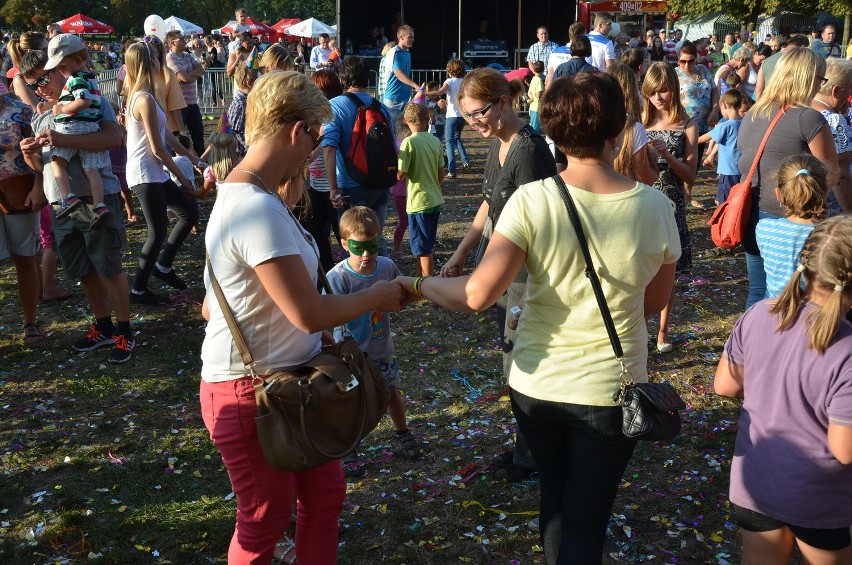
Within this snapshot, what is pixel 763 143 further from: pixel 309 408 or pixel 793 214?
pixel 309 408

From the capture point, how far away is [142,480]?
170 inches

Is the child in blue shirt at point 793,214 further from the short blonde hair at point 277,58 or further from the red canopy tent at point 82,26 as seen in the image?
the red canopy tent at point 82,26

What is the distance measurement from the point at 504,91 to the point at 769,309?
1.79m

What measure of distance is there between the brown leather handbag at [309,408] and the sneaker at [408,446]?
1.87 metres

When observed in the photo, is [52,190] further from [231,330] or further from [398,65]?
[398,65]

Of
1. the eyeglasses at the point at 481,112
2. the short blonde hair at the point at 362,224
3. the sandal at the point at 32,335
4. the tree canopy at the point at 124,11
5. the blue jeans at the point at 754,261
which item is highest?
the tree canopy at the point at 124,11

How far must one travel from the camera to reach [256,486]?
261 centimetres

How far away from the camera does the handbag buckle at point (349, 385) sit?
250cm

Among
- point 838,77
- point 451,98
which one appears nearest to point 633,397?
point 838,77

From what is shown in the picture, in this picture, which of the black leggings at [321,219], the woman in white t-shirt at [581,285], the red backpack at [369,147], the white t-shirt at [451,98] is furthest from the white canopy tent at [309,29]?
the woman in white t-shirt at [581,285]

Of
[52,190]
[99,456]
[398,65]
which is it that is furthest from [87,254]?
[398,65]

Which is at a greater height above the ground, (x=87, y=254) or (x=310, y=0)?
(x=310, y=0)

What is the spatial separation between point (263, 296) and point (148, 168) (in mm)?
4537

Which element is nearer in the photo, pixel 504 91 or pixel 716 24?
pixel 504 91
